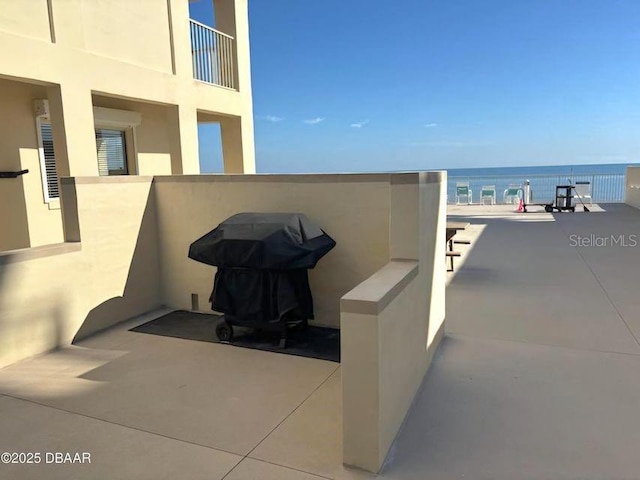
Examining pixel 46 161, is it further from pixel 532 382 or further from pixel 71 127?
pixel 532 382

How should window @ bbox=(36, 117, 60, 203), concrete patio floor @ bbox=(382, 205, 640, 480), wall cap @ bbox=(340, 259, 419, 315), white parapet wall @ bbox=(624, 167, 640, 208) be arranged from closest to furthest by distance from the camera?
wall cap @ bbox=(340, 259, 419, 315), concrete patio floor @ bbox=(382, 205, 640, 480), window @ bbox=(36, 117, 60, 203), white parapet wall @ bbox=(624, 167, 640, 208)

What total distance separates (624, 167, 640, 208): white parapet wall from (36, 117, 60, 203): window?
16342 millimetres

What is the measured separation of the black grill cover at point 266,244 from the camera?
441cm

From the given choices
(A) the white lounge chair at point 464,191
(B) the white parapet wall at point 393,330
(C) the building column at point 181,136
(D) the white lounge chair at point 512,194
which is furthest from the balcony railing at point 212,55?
(D) the white lounge chair at point 512,194

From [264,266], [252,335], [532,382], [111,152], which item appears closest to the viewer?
[532,382]

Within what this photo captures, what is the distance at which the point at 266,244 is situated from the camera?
4.43 metres

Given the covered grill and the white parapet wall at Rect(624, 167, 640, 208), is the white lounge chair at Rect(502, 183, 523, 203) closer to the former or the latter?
the white parapet wall at Rect(624, 167, 640, 208)

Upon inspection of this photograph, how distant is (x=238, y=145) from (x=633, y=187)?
532 inches

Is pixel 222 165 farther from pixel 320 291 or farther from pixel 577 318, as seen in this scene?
pixel 577 318

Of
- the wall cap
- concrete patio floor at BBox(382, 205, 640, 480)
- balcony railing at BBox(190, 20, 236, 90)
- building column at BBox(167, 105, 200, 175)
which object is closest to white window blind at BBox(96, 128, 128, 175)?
building column at BBox(167, 105, 200, 175)

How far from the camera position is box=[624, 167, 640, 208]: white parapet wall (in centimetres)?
1523

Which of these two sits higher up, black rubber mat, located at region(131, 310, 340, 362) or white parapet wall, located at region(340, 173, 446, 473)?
white parapet wall, located at region(340, 173, 446, 473)

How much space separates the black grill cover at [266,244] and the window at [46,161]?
4.18 meters

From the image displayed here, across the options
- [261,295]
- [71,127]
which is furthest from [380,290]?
[71,127]
